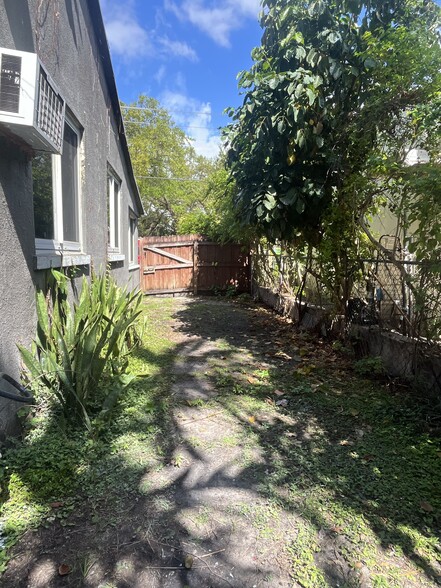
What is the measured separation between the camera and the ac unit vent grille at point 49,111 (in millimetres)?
2266

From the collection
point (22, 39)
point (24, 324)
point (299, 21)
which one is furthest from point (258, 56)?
point (24, 324)

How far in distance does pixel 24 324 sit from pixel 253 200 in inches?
126

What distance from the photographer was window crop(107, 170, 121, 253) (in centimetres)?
646

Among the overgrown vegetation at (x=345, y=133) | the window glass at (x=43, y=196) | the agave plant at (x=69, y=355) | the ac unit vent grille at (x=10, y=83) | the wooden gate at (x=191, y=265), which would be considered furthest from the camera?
the wooden gate at (x=191, y=265)

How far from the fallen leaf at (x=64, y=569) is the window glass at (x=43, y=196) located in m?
2.36

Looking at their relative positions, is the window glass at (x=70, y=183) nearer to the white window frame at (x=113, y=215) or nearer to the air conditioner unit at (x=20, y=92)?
the air conditioner unit at (x=20, y=92)

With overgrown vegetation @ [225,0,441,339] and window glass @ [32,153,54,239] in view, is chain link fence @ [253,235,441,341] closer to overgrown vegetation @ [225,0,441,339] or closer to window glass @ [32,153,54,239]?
overgrown vegetation @ [225,0,441,339]

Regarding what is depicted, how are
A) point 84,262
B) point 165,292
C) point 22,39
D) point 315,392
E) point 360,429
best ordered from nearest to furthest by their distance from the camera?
point 22,39, point 360,429, point 315,392, point 84,262, point 165,292

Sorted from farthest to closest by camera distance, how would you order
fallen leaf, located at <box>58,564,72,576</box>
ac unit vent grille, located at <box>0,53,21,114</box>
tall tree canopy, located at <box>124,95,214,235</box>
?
tall tree canopy, located at <box>124,95,214,235</box>
ac unit vent grille, located at <box>0,53,21,114</box>
fallen leaf, located at <box>58,564,72,576</box>

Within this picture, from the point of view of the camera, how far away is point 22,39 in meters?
2.41

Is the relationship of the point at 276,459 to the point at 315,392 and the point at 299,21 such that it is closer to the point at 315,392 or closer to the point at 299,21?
the point at 315,392

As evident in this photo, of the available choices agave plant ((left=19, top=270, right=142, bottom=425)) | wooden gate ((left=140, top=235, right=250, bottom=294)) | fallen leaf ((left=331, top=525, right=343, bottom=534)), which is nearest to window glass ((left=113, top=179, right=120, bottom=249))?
agave plant ((left=19, top=270, right=142, bottom=425))

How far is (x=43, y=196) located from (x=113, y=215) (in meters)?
3.75

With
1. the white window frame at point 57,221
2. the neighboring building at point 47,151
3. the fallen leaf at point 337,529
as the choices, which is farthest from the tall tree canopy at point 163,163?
the fallen leaf at point 337,529
